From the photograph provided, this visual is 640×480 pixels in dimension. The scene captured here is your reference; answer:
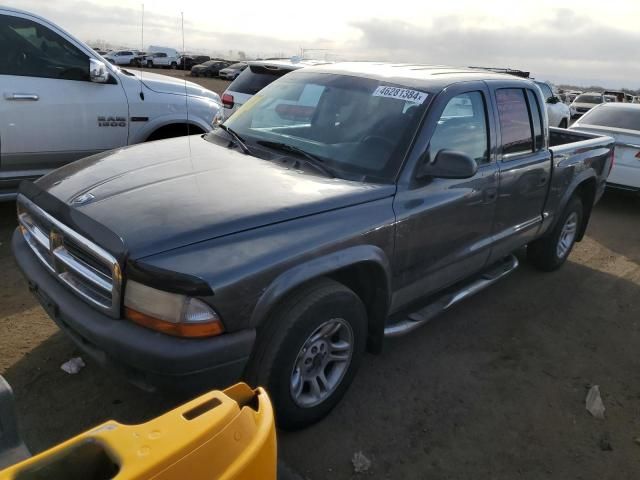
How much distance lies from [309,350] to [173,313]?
32.6 inches

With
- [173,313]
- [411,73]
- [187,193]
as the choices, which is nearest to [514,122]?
[411,73]

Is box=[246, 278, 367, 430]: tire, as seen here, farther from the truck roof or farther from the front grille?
the truck roof

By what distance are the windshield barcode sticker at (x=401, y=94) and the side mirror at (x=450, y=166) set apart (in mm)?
416

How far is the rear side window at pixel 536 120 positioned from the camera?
4.34 metres

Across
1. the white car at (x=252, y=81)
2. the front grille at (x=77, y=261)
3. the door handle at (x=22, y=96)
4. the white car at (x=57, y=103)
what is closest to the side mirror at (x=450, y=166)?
the front grille at (x=77, y=261)

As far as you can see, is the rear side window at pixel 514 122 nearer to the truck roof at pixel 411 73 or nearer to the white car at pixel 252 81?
the truck roof at pixel 411 73

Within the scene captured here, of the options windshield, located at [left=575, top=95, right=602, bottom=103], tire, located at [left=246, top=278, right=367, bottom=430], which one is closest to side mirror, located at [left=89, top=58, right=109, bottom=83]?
tire, located at [left=246, top=278, right=367, bottom=430]

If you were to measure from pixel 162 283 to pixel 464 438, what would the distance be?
190cm

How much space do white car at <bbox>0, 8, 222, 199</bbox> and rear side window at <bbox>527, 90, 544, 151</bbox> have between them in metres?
2.98

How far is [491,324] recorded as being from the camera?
427cm

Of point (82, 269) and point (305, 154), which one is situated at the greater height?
point (305, 154)

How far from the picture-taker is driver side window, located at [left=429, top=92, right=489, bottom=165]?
335 centimetres

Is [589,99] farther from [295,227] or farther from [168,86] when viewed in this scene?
[295,227]

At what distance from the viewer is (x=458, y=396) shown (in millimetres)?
3324
